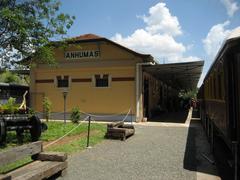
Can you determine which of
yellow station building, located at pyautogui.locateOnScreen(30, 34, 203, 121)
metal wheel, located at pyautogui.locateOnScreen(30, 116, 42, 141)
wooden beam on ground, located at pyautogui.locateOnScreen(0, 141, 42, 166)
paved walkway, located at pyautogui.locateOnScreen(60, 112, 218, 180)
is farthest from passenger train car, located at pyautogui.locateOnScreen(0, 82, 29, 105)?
wooden beam on ground, located at pyautogui.locateOnScreen(0, 141, 42, 166)

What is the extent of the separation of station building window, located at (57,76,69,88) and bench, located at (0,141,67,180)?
13.6 m

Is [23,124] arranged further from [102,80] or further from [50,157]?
[102,80]

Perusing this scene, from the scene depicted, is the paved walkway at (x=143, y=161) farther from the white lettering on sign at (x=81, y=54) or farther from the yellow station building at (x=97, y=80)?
the white lettering on sign at (x=81, y=54)

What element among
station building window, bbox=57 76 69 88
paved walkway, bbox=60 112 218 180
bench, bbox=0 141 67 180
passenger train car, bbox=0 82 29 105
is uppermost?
station building window, bbox=57 76 69 88

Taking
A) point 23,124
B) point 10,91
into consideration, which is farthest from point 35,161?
point 10,91

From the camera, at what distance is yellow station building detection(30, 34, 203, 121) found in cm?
1705

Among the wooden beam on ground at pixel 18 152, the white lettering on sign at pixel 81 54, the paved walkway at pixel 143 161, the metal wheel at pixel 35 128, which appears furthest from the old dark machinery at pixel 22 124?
the white lettering on sign at pixel 81 54

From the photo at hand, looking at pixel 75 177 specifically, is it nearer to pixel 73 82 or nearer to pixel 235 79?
pixel 235 79

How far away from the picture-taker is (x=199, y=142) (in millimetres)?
9938

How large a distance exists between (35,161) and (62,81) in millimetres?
13975

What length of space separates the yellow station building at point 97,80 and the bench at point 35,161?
11.4 m

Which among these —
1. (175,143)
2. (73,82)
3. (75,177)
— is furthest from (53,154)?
(73,82)

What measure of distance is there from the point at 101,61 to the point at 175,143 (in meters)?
9.58

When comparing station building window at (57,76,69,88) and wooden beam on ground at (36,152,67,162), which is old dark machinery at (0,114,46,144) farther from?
station building window at (57,76,69,88)
